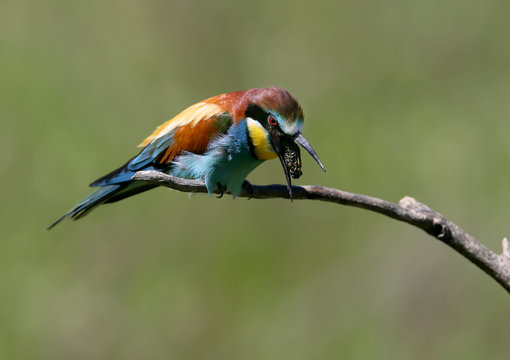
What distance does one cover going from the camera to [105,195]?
3.38 meters

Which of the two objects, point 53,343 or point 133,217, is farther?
point 133,217

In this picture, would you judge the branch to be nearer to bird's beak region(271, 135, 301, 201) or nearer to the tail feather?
bird's beak region(271, 135, 301, 201)

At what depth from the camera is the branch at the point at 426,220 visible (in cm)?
226

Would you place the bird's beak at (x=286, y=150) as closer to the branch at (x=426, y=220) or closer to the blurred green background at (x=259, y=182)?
the branch at (x=426, y=220)

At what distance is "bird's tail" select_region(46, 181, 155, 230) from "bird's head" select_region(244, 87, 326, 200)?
674mm

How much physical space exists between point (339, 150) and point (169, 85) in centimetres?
117

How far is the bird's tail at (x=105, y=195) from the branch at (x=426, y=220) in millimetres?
911

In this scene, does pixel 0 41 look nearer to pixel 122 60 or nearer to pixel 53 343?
pixel 122 60

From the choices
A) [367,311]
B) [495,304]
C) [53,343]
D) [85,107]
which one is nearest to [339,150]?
[367,311]

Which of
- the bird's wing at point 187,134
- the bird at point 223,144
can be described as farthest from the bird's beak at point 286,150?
the bird's wing at point 187,134

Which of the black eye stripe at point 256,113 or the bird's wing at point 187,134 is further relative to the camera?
the bird's wing at point 187,134

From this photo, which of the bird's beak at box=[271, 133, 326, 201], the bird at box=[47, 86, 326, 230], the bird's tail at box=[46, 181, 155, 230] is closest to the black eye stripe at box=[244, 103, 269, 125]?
the bird at box=[47, 86, 326, 230]

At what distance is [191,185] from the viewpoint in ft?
8.20

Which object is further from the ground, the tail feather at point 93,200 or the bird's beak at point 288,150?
the bird's beak at point 288,150
